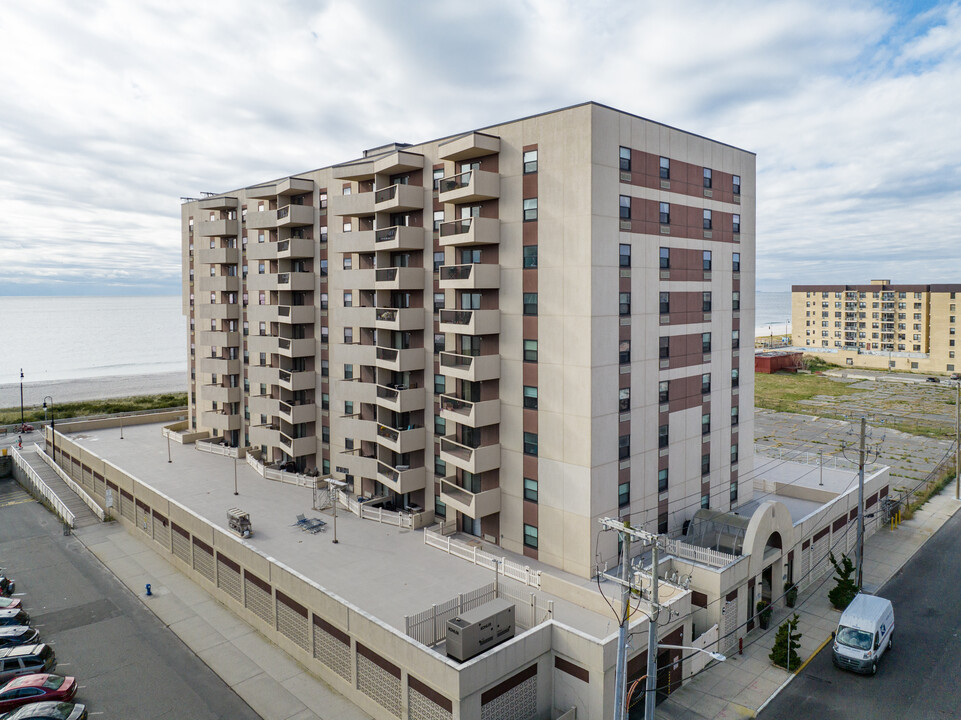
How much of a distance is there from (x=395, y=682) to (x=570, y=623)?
7560 millimetres

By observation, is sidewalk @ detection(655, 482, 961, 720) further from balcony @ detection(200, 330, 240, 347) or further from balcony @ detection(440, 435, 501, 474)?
balcony @ detection(200, 330, 240, 347)

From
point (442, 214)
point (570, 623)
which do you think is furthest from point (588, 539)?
point (442, 214)

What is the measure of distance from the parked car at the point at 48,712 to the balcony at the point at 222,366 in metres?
35.0

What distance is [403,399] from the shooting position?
3934 centimetres

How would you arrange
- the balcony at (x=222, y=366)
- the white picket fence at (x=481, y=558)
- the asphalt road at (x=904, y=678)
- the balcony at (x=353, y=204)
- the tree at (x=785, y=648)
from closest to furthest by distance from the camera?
the asphalt road at (x=904, y=678), the tree at (x=785, y=648), the white picket fence at (x=481, y=558), the balcony at (x=353, y=204), the balcony at (x=222, y=366)

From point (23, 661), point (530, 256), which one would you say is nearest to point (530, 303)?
point (530, 256)

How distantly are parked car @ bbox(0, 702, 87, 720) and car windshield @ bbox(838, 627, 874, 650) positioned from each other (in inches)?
1341

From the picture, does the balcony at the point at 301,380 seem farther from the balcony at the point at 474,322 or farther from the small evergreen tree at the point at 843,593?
the small evergreen tree at the point at 843,593

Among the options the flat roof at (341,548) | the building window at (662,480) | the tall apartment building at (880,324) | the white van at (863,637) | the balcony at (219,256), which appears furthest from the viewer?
the tall apartment building at (880,324)

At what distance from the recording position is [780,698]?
2639cm

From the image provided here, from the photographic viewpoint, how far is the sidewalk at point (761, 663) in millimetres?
25672

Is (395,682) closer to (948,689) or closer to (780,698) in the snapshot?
(780,698)

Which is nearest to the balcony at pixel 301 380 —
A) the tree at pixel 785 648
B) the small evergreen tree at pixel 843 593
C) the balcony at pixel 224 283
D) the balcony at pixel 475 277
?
the balcony at pixel 224 283

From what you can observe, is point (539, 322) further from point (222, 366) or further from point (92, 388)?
point (92, 388)
